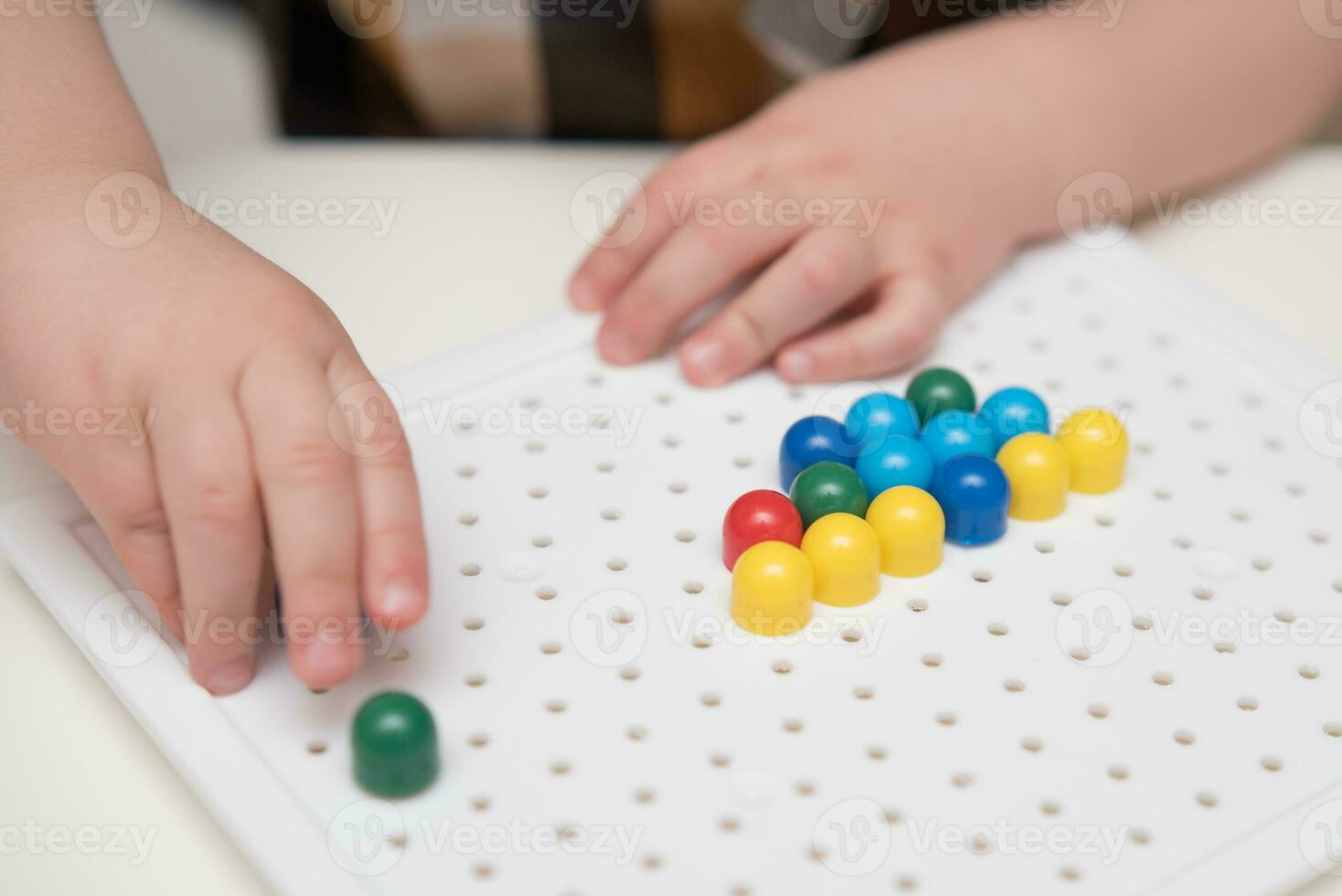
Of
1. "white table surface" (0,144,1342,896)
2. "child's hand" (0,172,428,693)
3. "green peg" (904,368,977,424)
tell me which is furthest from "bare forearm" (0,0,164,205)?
"green peg" (904,368,977,424)

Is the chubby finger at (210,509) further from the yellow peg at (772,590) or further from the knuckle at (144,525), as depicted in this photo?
the yellow peg at (772,590)

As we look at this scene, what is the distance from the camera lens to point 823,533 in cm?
53

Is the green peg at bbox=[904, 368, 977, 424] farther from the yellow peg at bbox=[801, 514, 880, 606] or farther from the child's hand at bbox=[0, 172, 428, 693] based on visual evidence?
the child's hand at bbox=[0, 172, 428, 693]

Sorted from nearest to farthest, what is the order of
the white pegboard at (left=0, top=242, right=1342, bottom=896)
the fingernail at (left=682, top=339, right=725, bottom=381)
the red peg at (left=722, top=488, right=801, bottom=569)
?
the white pegboard at (left=0, top=242, right=1342, bottom=896), the red peg at (left=722, top=488, right=801, bottom=569), the fingernail at (left=682, top=339, right=725, bottom=381)

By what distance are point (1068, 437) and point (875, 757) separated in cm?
20

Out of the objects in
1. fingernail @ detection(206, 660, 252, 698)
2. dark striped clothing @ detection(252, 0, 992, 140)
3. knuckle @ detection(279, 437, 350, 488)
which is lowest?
dark striped clothing @ detection(252, 0, 992, 140)

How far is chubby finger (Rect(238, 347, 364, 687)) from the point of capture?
0.44 meters

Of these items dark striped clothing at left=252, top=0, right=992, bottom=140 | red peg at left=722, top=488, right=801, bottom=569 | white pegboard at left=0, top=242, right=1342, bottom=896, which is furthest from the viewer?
dark striped clothing at left=252, top=0, right=992, bottom=140

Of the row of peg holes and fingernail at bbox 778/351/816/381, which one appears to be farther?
fingernail at bbox 778/351/816/381

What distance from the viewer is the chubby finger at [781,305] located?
0.65m

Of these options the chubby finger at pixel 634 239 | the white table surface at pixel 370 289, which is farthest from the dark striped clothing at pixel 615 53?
the chubby finger at pixel 634 239

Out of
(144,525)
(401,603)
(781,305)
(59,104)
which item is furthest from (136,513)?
(781,305)

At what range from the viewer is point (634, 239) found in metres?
0.70

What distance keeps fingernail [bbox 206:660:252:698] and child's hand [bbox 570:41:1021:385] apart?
0.83 ft
